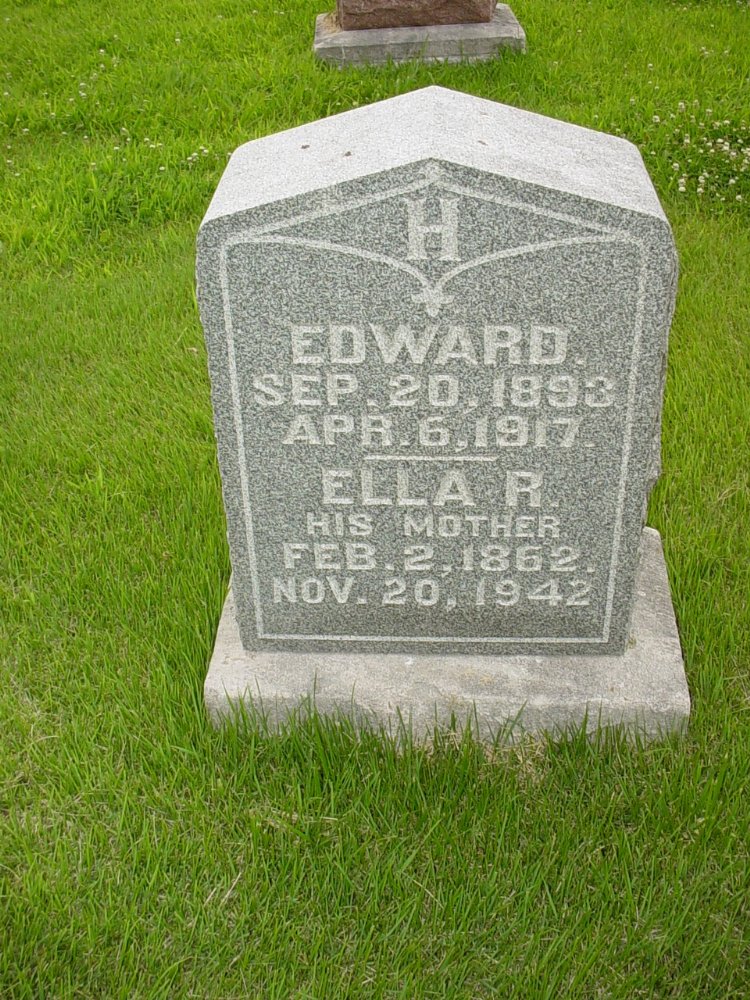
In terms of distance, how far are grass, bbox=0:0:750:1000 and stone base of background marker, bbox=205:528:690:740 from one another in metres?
0.06

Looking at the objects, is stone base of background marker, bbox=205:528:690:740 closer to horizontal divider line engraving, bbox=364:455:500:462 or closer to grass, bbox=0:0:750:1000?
grass, bbox=0:0:750:1000

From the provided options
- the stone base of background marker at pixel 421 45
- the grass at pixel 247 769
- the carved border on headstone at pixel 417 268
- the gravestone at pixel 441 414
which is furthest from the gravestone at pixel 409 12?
the carved border on headstone at pixel 417 268

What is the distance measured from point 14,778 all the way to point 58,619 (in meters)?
0.52

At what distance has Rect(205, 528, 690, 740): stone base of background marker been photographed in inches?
97.8

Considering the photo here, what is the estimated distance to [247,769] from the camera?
2.43 metres

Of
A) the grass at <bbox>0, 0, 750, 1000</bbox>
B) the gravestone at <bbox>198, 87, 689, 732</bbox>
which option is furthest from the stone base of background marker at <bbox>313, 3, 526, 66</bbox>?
the gravestone at <bbox>198, 87, 689, 732</bbox>

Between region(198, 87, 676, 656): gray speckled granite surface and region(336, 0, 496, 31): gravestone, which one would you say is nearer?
region(198, 87, 676, 656): gray speckled granite surface

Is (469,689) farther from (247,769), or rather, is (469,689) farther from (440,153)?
(440,153)

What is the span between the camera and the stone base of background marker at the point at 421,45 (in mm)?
5785

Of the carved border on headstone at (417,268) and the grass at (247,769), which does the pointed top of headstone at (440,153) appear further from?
the grass at (247,769)

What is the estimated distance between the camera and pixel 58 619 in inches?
113

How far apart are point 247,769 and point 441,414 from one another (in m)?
0.87

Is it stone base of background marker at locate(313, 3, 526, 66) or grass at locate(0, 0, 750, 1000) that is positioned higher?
stone base of background marker at locate(313, 3, 526, 66)

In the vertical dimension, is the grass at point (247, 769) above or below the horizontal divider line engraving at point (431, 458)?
below
